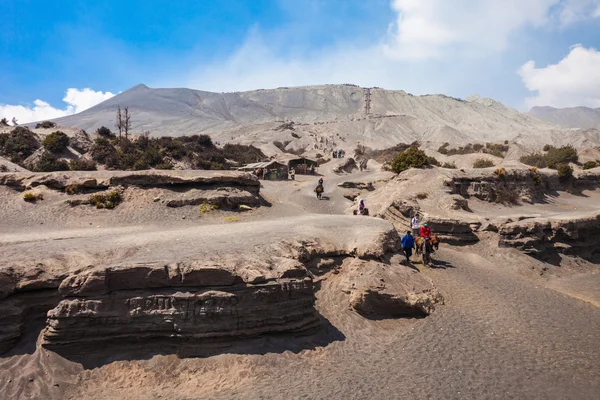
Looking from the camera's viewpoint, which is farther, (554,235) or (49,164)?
(49,164)

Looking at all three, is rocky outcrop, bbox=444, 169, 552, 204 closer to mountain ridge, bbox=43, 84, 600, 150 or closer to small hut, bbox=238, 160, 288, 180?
small hut, bbox=238, 160, 288, 180

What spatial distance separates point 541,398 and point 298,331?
502cm

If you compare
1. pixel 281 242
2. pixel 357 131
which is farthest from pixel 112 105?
pixel 281 242

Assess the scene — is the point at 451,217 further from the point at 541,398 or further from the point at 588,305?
the point at 541,398

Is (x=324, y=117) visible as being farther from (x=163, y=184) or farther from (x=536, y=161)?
(x=163, y=184)

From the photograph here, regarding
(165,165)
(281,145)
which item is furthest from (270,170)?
(281,145)

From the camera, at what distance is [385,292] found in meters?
→ 9.60

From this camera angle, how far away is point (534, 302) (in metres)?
10.9

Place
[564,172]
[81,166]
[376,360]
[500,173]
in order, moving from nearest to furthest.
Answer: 1. [376,360]
2. [500,173]
3. [564,172]
4. [81,166]

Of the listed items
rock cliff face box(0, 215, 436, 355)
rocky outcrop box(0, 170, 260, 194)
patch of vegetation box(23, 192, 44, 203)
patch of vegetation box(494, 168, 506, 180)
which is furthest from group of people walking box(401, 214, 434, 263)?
patch of vegetation box(23, 192, 44, 203)

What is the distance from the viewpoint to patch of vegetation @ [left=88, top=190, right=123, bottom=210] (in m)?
16.1

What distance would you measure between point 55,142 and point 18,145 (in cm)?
324

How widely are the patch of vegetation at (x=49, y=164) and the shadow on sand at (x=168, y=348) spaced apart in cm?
2764

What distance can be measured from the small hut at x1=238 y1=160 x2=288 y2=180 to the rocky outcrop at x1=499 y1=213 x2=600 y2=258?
2456 cm
